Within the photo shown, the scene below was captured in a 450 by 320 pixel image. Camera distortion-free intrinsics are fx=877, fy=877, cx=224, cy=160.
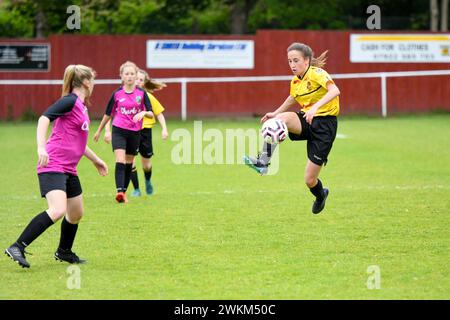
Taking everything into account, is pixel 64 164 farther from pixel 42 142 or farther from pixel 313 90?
pixel 313 90

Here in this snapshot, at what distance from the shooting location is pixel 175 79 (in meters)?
26.5

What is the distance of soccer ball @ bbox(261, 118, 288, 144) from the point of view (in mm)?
9449

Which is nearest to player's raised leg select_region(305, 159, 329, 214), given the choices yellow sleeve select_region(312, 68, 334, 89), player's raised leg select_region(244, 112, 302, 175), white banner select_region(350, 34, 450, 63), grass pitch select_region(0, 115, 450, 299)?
grass pitch select_region(0, 115, 450, 299)

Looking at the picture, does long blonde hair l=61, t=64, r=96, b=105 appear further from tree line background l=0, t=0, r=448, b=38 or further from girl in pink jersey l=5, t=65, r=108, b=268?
tree line background l=0, t=0, r=448, b=38

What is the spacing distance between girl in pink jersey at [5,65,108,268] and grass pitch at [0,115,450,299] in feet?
0.87

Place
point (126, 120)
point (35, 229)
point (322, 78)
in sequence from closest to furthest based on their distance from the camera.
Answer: point (35, 229), point (322, 78), point (126, 120)

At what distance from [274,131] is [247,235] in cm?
116

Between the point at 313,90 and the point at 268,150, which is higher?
the point at 313,90

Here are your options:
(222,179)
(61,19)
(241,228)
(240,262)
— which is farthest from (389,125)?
(240,262)

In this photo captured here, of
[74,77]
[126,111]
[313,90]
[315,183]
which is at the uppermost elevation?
[74,77]

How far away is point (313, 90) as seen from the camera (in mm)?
9695

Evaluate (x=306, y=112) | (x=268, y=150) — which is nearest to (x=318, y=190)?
(x=268, y=150)

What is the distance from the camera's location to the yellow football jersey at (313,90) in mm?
9625

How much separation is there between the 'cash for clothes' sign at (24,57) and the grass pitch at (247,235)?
368 inches
